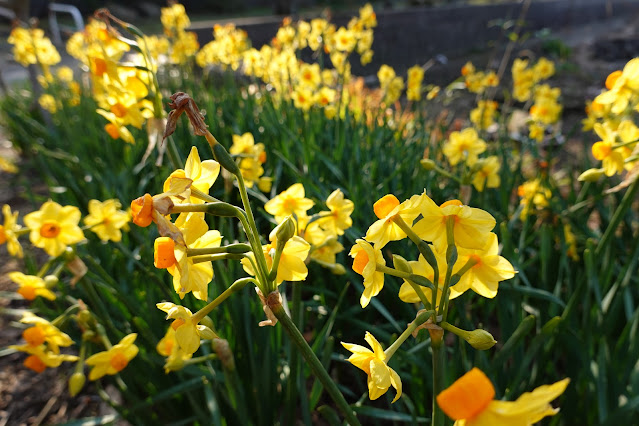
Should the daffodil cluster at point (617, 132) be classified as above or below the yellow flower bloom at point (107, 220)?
above

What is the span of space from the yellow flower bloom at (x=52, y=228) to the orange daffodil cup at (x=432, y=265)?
86 centimetres

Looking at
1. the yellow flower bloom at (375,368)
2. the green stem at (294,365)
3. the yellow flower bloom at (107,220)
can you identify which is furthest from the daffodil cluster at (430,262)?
the yellow flower bloom at (107,220)

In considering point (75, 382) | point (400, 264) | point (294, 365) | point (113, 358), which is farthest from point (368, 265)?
point (75, 382)

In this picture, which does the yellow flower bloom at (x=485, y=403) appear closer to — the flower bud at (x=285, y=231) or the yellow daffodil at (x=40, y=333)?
the flower bud at (x=285, y=231)

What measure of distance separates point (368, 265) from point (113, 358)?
0.73 m

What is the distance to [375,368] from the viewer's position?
556mm

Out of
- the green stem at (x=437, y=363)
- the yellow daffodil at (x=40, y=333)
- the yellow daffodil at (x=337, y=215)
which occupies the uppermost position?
the yellow daffodil at (x=337, y=215)

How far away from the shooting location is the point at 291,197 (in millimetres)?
1000

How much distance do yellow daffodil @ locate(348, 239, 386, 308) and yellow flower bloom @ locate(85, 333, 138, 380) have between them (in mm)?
648

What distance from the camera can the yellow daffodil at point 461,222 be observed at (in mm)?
541

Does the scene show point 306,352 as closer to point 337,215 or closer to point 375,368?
point 375,368

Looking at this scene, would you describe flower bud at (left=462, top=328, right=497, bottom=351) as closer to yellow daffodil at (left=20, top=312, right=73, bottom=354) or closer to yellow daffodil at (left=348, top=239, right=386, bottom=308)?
yellow daffodil at (left=348, top=239, right=386, bottom=308)

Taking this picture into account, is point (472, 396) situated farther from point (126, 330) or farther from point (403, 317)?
point (126, 330)

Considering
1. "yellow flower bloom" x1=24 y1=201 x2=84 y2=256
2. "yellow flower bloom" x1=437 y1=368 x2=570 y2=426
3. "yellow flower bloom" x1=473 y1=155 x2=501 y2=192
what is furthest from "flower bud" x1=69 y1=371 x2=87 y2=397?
"yellow flower bloom" x1=473 y1=155 x2=501 y2=192
